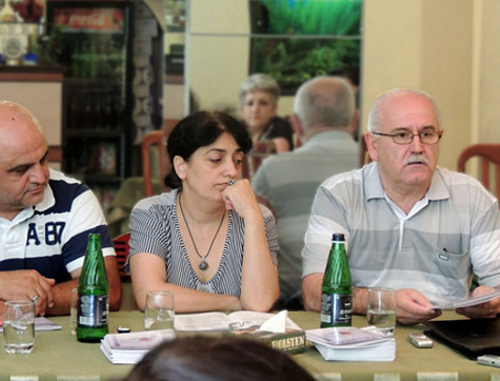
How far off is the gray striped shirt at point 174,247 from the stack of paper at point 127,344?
0.67 metres

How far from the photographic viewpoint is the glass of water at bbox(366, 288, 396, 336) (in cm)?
238

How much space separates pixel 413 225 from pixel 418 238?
5 cm

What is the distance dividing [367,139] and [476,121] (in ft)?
6.26

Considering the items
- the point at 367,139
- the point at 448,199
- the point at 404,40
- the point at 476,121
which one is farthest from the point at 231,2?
the point at 448,199

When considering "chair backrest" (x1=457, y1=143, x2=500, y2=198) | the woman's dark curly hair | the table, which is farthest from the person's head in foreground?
"chair backrest" (x1=457, y1=143, x2=500, y2=198)

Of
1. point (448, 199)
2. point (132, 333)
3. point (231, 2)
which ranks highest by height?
point (231, 2)

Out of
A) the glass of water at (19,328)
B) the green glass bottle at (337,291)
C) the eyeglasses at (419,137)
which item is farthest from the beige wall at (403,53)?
the glass of water at (19,328)

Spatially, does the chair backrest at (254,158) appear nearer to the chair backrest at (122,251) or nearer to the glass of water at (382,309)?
the chair backrest at (122,251)

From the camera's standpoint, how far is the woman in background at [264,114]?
194 inches

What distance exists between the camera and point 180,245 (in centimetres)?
292

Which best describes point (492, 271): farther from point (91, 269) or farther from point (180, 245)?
point (91, 269)

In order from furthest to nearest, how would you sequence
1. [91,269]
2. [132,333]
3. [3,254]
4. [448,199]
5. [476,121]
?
[476,121] → [448,199] → [3,254] → [91,269] → [132,333]

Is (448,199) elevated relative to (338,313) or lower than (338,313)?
elevated

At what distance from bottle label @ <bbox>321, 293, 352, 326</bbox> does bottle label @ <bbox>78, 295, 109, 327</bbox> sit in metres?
0.59
